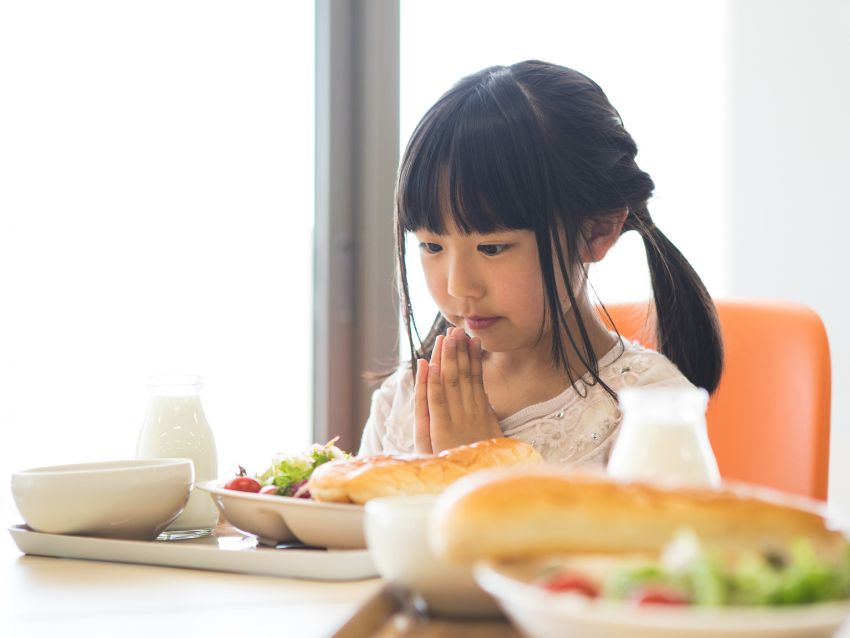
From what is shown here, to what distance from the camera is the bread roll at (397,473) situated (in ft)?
2.66

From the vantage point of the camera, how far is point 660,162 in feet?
9.39

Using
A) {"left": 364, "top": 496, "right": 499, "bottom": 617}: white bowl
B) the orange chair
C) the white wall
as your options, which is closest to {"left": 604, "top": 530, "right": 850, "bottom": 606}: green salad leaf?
{"left": 364, "top": 496, "right": 499, "bottom": 617}: white bowl

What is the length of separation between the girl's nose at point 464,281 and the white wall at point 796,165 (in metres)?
1.43

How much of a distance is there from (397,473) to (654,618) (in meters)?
0.41

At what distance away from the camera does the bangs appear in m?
1.37

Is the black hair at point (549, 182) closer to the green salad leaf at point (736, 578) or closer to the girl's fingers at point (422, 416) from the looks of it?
the girl's fingers at point (422, 416)

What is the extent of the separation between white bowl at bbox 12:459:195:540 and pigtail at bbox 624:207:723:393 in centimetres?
87

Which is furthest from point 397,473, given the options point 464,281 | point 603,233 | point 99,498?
point 603,233

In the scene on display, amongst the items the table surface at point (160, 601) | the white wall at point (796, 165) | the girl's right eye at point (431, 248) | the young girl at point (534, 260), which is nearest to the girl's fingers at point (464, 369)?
the young girl at point (534, 260)

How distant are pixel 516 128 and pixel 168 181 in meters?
1.48

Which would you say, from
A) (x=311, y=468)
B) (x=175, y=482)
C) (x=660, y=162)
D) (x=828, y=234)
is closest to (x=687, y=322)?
(x=311, y=468)

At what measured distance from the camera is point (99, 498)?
0.93 metres

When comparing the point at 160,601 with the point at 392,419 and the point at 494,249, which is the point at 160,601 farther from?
the point at 392,419

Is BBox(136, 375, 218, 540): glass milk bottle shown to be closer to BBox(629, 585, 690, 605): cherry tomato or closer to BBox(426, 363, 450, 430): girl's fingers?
BBox(426, 363, 450, 430): girl's fingers
